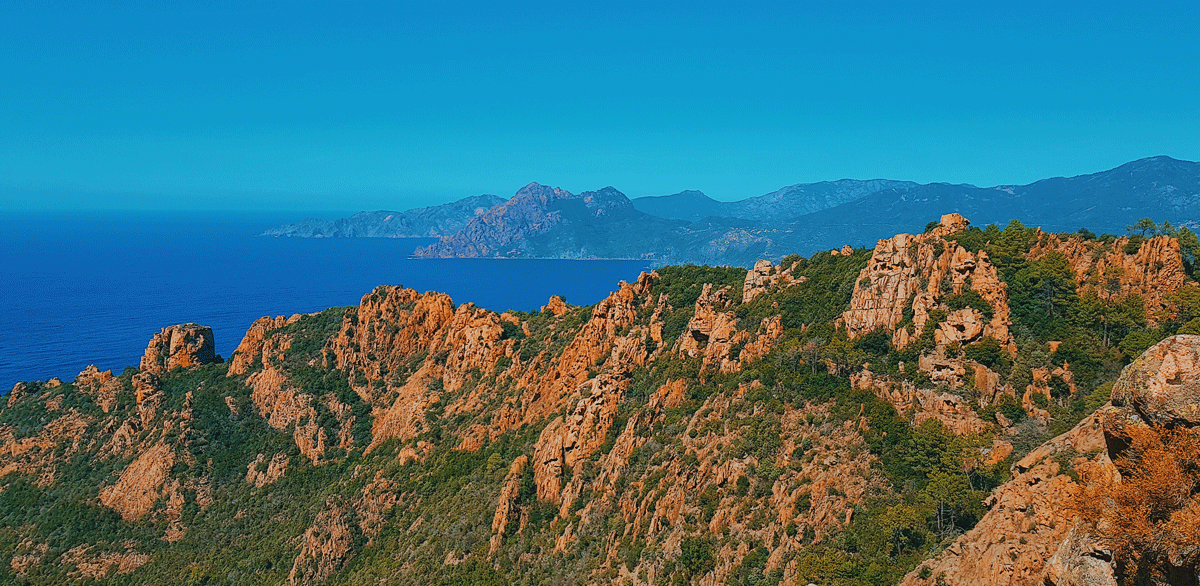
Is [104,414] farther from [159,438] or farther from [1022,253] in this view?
[1022,253]

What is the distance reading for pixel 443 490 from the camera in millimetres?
75750

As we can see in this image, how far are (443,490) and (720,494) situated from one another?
35.8 meters

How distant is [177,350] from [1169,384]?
122 meters

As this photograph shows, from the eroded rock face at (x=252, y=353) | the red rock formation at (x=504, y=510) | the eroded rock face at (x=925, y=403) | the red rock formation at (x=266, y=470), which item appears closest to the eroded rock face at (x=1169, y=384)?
the eroded rock face at (x=925, y=403)

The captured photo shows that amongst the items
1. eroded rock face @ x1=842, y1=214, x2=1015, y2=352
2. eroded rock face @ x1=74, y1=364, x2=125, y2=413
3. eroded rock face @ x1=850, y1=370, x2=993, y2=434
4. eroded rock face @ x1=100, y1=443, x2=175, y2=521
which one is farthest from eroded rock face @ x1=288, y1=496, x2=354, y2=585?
eroded rock face @ x1=842, y1=214, x2=1015, y2=352

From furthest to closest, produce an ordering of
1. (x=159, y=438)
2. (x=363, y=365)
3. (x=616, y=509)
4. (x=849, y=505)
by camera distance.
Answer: (x=363, y=365) < (x=159, y=438) < (x=616, y=509) < (x=849, y=505)

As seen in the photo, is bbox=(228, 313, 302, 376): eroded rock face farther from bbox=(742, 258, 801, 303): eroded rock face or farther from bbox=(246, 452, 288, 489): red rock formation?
bbox=(742, 258, 801, 303): eroded rock face

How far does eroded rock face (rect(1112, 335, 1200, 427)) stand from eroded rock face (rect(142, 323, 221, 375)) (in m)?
119

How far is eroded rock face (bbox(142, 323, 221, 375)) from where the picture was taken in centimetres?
10869

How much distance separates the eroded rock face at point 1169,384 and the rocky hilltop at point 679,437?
3.5 inches

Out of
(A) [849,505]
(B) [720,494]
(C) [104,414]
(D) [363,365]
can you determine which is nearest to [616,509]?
(B) [720,494]

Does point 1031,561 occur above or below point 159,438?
above

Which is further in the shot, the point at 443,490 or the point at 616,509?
the point at 443,490

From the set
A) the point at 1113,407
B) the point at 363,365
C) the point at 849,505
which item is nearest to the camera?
the point at 1113,407
